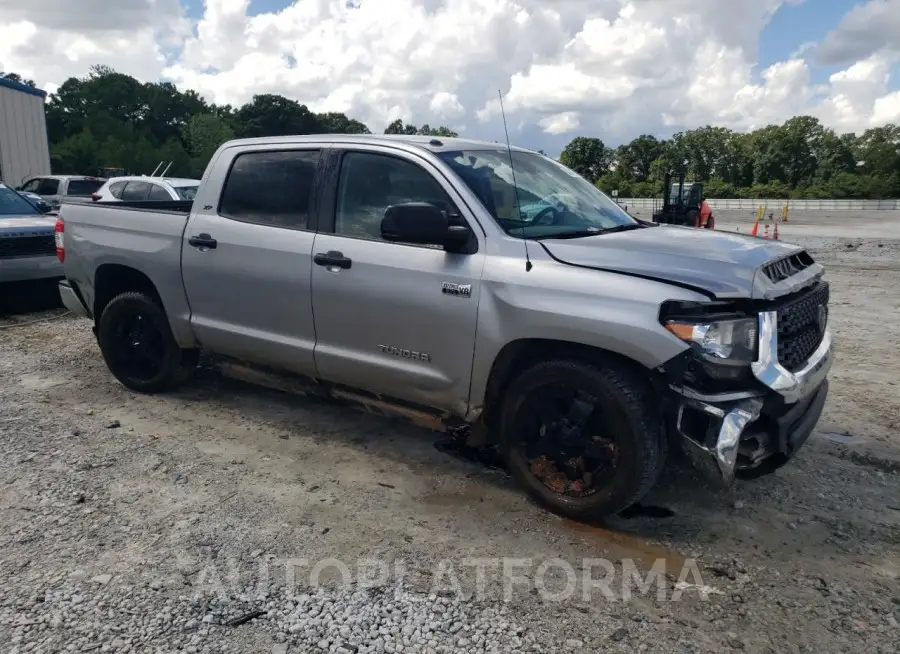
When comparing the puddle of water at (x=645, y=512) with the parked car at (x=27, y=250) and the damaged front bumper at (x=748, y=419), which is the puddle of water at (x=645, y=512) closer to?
the damaged front bumper at (x=748, y=419)

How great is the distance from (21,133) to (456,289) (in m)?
30.9

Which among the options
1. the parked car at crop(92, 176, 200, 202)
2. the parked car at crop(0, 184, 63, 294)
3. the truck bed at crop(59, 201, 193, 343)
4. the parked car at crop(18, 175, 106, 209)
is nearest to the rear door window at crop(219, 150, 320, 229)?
the truck bed at crop(59, 201, 193, 343)

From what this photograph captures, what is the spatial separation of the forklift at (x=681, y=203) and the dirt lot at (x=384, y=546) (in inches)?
633

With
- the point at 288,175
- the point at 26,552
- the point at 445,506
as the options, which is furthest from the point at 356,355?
the point at 26,552

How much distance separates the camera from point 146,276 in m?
5.13

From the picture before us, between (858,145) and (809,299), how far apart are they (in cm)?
7728

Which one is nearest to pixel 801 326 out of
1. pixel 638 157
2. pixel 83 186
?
pixel 83 186

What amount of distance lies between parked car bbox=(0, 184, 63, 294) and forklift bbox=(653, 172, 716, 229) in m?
16.1

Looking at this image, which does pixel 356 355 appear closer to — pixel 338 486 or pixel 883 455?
pixel 338 486

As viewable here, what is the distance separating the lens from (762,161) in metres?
70.1

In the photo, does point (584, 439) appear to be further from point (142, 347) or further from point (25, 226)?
point (25, 226)

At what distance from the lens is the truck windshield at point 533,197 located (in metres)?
3.81

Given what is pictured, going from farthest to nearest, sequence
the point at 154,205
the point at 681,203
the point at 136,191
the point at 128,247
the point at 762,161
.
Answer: the point at 762,161 → the point at 681,203 → the point at 136,191 → the point at 154,205 → the point at 128,247

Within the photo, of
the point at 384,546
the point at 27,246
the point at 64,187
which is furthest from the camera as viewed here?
the point at 64,187
